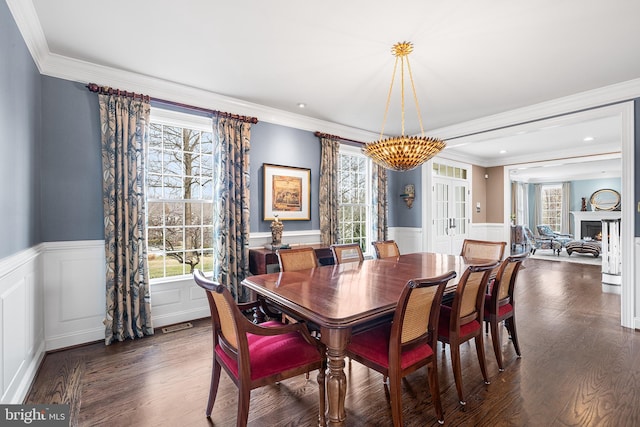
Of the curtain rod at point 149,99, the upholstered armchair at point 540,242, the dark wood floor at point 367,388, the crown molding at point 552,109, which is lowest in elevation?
the dark wood floor at point 367,388

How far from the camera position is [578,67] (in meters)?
2.96

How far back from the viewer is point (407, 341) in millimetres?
1706

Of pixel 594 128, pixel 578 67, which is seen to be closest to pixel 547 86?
pixel 578 67

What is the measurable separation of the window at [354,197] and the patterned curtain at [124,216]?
2.95 meters

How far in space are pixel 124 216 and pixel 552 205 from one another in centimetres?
1362

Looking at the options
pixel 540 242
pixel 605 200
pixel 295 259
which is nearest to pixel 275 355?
pixel 295 259

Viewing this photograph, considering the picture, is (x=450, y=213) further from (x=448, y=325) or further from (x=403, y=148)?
(x=448, y=325)

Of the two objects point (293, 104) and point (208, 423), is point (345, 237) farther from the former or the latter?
point (208, 423)

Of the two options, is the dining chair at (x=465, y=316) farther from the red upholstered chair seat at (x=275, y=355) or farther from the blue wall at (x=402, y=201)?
the blue wall at (x=402, y=201)

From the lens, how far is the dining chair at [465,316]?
1.99 meters

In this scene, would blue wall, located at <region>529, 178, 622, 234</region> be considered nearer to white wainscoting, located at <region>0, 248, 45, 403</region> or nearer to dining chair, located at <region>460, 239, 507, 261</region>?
dining chair, located at <region>460, 239, 507, 261</region>

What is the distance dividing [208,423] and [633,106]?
5.04m

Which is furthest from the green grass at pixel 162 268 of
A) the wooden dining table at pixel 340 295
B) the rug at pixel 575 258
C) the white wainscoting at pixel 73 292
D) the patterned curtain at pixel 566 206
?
the patterned curtain at pixel 566 206

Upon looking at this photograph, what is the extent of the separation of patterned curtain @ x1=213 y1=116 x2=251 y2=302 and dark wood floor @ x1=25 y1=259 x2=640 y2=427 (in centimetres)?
77
